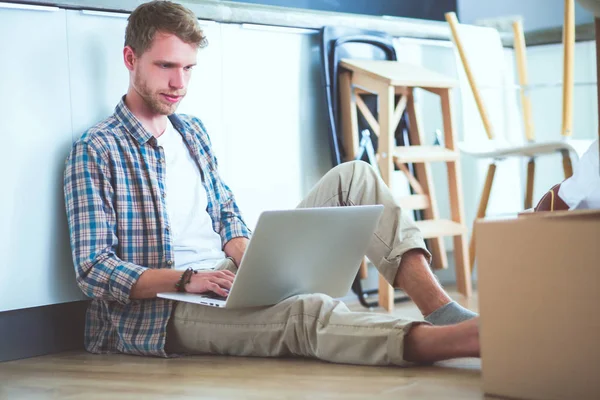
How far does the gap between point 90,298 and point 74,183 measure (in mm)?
400

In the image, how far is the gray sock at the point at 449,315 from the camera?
7.15 ft

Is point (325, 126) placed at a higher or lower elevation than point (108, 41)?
lower

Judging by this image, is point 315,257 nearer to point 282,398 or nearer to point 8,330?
point 282,398

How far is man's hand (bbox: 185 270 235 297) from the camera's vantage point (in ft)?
7.49

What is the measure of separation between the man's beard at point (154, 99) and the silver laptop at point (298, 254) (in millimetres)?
574

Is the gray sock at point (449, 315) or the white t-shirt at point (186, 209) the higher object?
the white t-shirt at point (186, 209)

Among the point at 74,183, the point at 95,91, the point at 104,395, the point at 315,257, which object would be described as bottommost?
the point at 104,395

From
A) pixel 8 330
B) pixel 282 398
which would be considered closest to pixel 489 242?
pixel 282 398

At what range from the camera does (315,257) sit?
2.29m

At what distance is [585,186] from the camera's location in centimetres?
194

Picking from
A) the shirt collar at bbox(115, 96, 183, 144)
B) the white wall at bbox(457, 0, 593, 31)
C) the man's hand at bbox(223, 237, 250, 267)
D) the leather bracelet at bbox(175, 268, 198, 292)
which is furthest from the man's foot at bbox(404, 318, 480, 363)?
the white wall at bbox(457, 0, 593, 31)

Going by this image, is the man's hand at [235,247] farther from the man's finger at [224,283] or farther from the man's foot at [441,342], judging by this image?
the man's foot at [441,342]

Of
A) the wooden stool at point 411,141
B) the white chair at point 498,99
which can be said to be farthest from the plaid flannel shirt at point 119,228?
the white chair at point 498,99

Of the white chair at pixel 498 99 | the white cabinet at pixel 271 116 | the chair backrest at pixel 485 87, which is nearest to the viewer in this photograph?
the white cabinet at pixel 271 116
